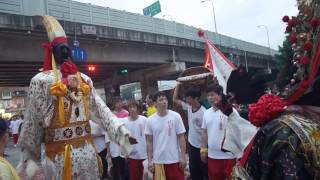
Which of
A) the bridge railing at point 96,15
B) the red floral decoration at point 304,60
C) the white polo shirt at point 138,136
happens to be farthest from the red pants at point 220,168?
the bridge railing at point 96,15

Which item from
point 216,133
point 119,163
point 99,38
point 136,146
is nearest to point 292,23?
point 216,133

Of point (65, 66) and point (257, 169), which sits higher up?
point (65, 66)

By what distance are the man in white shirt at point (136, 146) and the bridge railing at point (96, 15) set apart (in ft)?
37.7

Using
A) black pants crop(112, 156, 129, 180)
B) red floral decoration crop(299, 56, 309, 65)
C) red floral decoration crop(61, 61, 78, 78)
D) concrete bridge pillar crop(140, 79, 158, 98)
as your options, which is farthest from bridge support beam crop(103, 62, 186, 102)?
red floral decoration crop(299, 56, 309, 65)

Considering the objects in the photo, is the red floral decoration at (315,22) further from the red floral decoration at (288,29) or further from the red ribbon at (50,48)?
the red ribbon at (50,48)

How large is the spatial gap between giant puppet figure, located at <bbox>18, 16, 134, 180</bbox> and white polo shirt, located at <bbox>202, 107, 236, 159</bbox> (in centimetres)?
215

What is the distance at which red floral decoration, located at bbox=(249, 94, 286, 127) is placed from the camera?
2.17m

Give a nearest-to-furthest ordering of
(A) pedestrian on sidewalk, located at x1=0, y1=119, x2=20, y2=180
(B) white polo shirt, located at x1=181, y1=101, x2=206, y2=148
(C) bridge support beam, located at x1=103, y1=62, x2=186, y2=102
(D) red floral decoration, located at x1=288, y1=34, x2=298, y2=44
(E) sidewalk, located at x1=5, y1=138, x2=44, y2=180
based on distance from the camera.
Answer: (D) red floral decoration, located at x1=288, y1=34, x2=298, y2=44
(A) pedestrian on sidewalk, located at x1=0, y1=119, x2=20, y2=180
(E) sidewalk, located at x1=5, y1=138, x2=44, y2=180
(B) white polo shirt, located at x1=181, y1=101, x2=206, y2=148
(C) bridge support beam, located at x1=103, y1=62, x2=186, y2=102

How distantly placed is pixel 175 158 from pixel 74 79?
246cm

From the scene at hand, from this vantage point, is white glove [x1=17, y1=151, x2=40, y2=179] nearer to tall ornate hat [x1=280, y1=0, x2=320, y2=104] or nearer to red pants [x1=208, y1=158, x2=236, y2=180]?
red pants [x1=208, y1=158, x2=236, y2=180]

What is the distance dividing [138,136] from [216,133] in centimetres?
198

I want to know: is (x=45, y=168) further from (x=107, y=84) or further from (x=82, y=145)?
(x=107, y=84)

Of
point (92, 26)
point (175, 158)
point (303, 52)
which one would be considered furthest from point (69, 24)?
point (303, 52)

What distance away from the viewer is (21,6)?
18.0 metres
